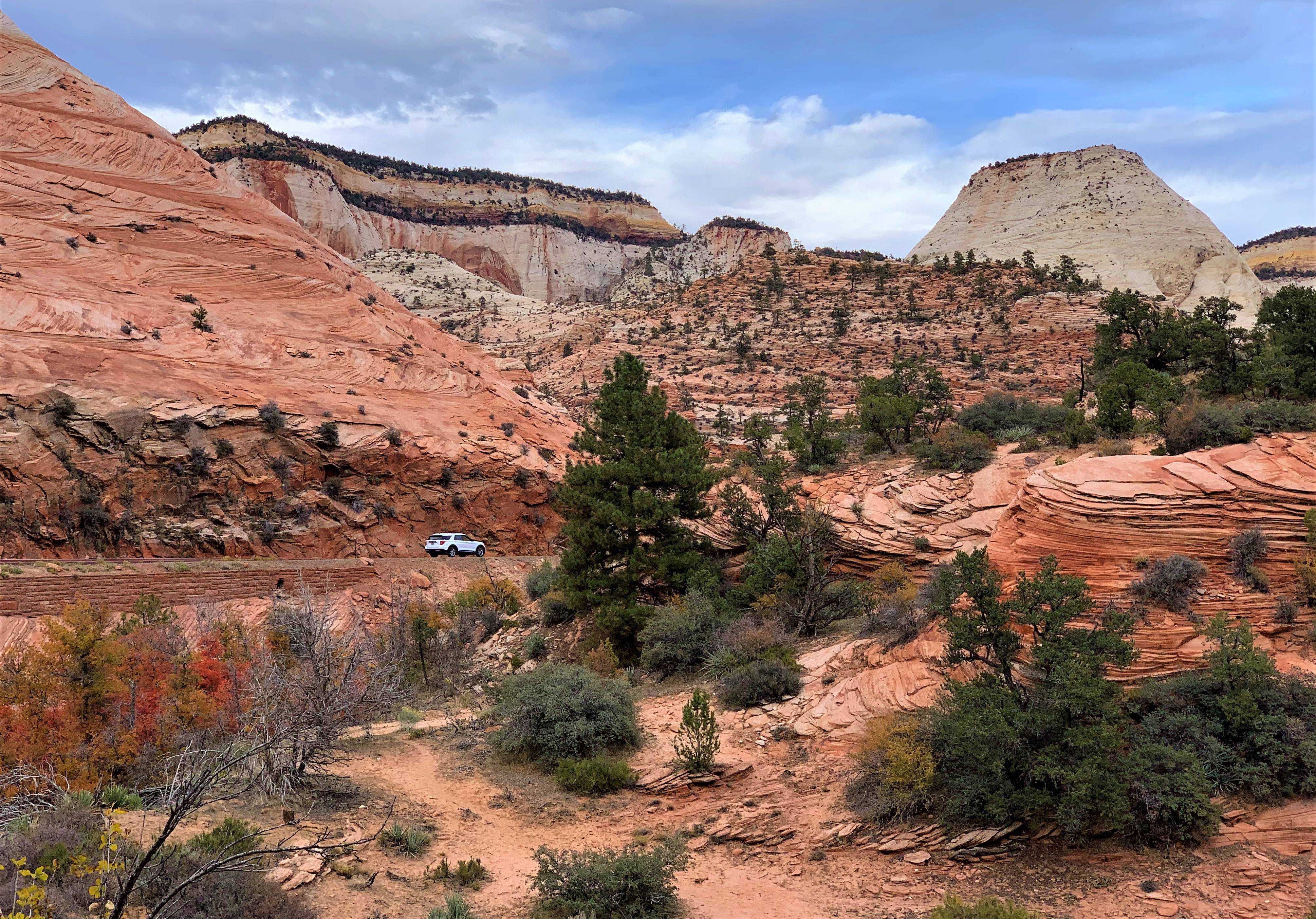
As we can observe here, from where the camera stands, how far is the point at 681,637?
16.6 m

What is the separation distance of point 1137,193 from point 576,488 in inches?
2628

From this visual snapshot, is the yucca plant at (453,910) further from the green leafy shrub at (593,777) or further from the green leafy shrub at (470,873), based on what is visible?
the green leafy shrub at (593,777)

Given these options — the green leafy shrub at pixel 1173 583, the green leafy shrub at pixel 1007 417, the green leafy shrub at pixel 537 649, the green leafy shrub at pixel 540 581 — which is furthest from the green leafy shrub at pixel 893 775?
the green leafy shrub at pixel 540 581

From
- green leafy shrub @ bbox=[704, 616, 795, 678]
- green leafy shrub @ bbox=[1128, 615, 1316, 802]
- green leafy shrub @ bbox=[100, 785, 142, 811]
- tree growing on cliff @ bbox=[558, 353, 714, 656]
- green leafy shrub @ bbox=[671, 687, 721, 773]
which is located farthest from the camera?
tree growing on cliff @ bbox=[558, 353, 714, 656]

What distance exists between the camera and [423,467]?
29.5 m

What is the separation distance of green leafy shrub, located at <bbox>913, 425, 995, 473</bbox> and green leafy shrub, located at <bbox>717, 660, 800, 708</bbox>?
22.7ft

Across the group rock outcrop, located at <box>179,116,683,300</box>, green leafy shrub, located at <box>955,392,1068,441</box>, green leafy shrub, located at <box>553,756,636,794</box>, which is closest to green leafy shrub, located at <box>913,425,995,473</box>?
green leafy shrub, located at <box>955,392,1068,441</box>

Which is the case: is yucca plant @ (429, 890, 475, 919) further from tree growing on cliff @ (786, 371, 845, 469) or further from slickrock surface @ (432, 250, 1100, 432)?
slickrock surface @ (432, 250, 1100, 432)

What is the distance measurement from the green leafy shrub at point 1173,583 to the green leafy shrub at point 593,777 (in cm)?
822

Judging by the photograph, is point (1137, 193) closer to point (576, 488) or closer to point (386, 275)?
point (576, 488)

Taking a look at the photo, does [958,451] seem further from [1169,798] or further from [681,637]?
[1169,798]

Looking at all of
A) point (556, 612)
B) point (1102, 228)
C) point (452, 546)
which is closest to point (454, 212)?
point (1102, 228)

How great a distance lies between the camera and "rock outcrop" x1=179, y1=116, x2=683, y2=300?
3214 inches

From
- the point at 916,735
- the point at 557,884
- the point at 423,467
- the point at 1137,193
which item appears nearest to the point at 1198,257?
the point at 1137,193
